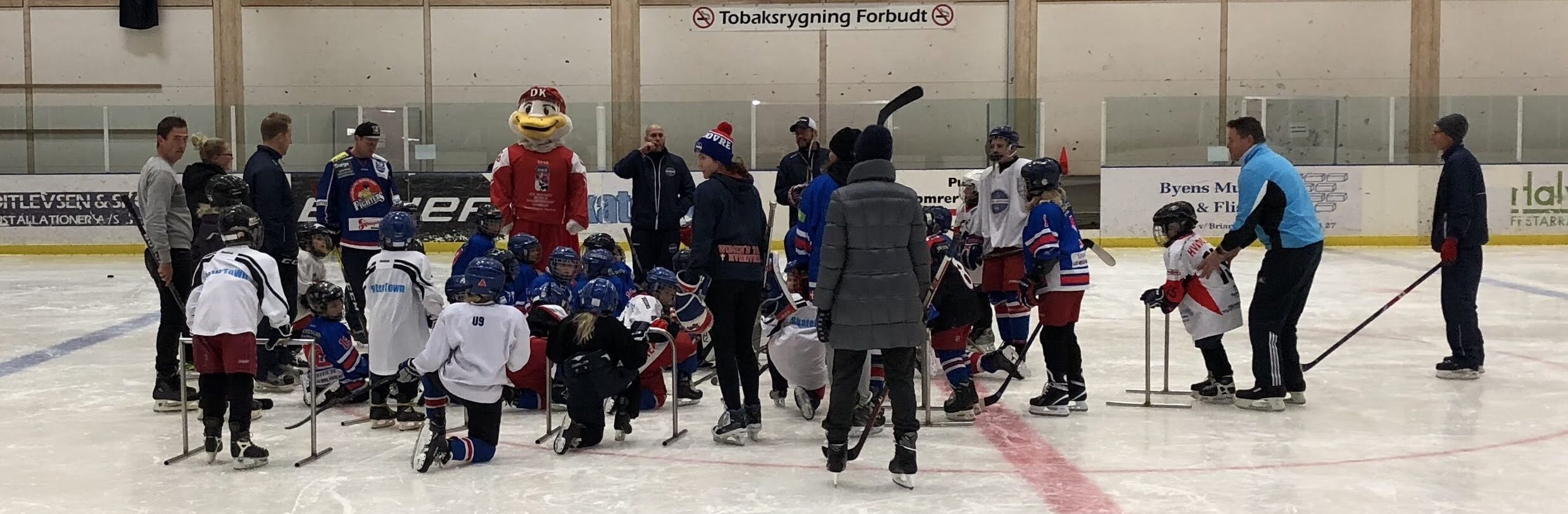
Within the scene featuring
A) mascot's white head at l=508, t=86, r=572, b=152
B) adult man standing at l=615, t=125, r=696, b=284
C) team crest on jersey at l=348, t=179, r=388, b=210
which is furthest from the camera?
adult man standing at l=615, t=125, r=696, b=284

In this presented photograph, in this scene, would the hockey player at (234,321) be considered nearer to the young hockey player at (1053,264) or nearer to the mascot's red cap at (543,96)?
the mascot's red cap at (543,96)

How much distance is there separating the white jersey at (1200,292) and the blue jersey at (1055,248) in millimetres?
610

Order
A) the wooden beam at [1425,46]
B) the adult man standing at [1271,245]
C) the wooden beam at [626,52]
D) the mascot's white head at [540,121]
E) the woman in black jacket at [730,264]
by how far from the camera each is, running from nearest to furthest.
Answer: the woman in black jacket at [730,264]
the adult man standing at [1271,245]
the mascot's white head at [540,121]
the wooden beam at [1425,46]
the wooden beam at [626,52]

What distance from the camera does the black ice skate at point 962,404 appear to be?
616 centimetres

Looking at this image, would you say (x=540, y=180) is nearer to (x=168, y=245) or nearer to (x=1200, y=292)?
(x=168, y=245)

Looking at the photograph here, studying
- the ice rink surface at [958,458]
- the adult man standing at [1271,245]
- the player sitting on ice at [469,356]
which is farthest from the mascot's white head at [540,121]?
the adult man standing at [1271,245]

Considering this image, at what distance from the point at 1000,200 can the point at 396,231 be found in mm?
2890

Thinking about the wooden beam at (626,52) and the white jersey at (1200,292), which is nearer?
the white jersey at (1200,292)

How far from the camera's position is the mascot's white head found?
23.7ft

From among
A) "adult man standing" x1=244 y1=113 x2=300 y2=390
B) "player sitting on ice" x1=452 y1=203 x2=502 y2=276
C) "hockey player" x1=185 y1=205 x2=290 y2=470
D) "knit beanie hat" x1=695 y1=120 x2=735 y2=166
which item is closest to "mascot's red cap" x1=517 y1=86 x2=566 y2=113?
"player sitting on ice" x1=452 y1=203 x2=502 y2=276

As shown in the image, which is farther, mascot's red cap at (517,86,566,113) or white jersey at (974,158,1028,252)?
mascot's red cap at (517,86,566,113)

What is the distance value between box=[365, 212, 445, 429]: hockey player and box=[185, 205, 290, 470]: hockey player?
61 centimetres

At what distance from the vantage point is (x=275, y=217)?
23.0ft

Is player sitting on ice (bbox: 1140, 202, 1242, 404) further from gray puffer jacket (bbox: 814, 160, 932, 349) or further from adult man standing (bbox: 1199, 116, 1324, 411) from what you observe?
gray puffer jacket (bbox: 814, 160, 932, 349)
